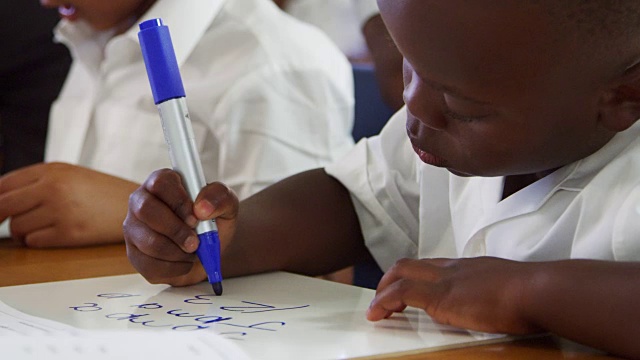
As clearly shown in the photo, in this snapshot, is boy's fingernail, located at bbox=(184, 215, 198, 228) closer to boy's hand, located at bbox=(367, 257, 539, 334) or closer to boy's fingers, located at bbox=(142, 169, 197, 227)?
boy's fingers, located at bbox=(142, 169, 197, 227)

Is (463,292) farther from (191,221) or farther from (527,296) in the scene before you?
(191,221)

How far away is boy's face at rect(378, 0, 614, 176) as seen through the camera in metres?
0.56

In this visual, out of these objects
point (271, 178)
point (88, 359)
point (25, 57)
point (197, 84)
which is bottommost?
point (88, 359)

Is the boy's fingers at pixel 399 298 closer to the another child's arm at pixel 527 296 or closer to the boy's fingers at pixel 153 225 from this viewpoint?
the another child's arm at pixel 527 296

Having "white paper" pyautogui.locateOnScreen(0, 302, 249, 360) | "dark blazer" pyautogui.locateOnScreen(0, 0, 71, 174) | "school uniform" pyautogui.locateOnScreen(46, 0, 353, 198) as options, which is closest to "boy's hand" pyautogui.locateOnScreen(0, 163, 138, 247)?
"school uniform" pyautogui.locateOnScreen(46, 0, 353, 198)

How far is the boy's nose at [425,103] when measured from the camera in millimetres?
596

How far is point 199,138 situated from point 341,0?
0.96 m

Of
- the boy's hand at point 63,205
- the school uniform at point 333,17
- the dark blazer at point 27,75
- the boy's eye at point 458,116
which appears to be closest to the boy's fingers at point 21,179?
the boy's hand at point 63,205

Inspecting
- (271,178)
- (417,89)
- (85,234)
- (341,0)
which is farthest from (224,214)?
(341,0)

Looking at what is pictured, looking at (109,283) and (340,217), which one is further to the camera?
(340,217)

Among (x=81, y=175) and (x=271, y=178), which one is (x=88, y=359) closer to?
(x=81, y=175)

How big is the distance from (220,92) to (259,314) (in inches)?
24.1

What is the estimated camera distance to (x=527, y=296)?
552mm

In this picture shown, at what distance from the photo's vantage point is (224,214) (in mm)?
726
